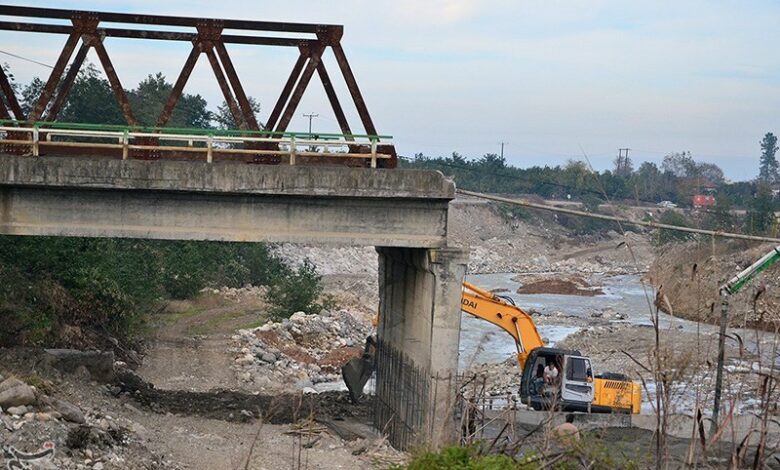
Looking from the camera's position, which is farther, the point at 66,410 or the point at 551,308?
the point at 551,308

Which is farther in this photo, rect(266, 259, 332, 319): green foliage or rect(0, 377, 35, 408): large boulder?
rect(266, 259, 332, 319): green foliage

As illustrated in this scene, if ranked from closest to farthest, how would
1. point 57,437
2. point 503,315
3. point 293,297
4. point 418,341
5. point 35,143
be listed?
point 57,437
point 35,143
point 418,341
point 503,315
point 293,297

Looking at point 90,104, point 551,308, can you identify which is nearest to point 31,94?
point 90,104

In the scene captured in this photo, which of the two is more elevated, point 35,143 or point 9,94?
point 9,94

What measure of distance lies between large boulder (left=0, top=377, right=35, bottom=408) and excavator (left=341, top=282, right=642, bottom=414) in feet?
31.7

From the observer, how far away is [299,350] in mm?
38906

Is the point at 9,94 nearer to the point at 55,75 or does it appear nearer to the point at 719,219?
the point at 55,75

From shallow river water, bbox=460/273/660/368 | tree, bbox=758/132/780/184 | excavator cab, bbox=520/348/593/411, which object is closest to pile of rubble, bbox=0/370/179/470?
excavator cab, bbox=520/348/593/411

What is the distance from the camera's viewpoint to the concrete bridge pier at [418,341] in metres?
21.3

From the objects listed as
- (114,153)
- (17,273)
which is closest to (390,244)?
(114,153)

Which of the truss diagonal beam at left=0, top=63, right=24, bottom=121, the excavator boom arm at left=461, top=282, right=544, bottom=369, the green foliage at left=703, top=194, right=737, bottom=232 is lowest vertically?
the excavator boom arm at left=461, top=282, right=544, bottom=369

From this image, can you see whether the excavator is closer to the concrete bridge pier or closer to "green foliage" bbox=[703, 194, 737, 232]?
the concrete bridge pier

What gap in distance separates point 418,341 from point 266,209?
14.0ft

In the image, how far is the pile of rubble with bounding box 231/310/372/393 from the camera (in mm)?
33281
